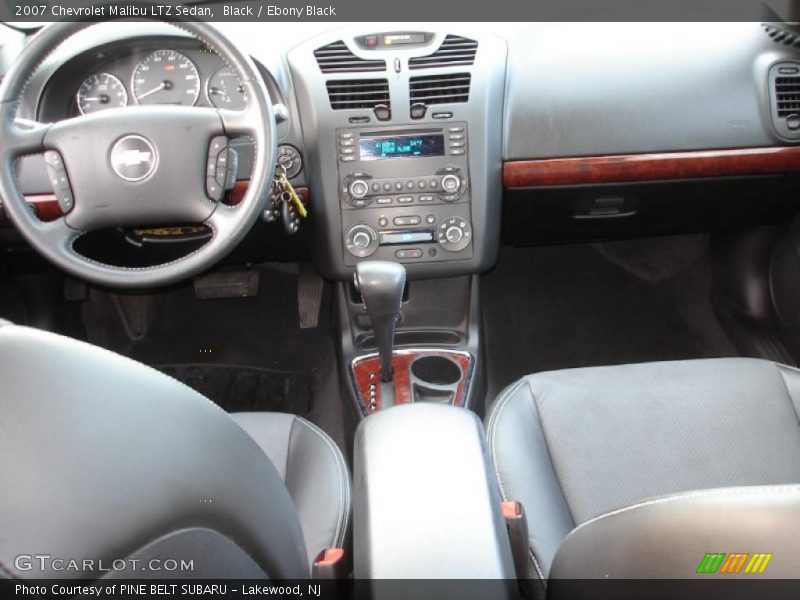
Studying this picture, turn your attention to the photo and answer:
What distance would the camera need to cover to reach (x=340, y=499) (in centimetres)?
127

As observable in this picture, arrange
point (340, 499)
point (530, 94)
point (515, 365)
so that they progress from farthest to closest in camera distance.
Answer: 1. point (515, 365)
2. point (530, 94)
3. point (340, 499)

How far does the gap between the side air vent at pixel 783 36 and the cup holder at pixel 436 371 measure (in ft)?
3.80

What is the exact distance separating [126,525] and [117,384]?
121 millimetres

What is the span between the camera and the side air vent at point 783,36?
1.85m

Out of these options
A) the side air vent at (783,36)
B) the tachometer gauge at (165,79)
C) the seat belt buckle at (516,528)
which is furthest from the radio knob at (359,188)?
the side air vent at (783,36)

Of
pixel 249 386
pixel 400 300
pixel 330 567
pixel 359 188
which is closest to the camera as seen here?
pixel 330 567

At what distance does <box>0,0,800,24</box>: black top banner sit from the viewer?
1.74 meters

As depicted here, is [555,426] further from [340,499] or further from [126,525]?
[126,525]

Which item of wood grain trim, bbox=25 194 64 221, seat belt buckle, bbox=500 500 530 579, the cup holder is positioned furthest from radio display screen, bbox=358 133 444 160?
seat belt buckle, bbox=500 500 530 579

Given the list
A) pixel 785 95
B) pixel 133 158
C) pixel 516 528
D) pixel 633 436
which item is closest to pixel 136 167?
pixel 133 158

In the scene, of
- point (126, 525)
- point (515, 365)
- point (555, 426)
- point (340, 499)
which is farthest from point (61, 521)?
point (515, 365)

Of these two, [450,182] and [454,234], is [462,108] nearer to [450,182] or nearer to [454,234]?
[450,182]

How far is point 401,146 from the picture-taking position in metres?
1.77

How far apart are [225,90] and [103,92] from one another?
279mm
